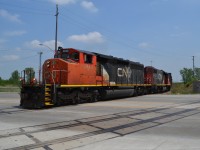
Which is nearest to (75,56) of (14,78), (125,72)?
(125,72)

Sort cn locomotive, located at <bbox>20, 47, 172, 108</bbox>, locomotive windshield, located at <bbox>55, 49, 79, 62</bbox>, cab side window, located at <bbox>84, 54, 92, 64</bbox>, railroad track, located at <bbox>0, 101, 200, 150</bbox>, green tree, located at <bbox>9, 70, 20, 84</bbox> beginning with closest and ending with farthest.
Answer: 1. railroad track, located at <bbox>0, 101, 200, 150</bbox>
2. cn locomotive, located at <bbox>20, 47, 172, 108</bbox>
3. locomotive windshield, located at <bbox>55, 49, 79, 62</bbox>
4. cab side window, located at <bbox>84, 54, 92, 64</bbox>
5. green tree, located at <bbox>9, 70, 20, 84</bbox>

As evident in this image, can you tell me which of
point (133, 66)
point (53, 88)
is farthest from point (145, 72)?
point (53, 88)

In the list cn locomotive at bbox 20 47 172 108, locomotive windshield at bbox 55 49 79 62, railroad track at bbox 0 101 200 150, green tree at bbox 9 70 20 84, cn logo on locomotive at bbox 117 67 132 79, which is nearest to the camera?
railroad track at bbox 0 101 200 150

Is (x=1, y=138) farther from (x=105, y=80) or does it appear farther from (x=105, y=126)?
(x=105, y=80)

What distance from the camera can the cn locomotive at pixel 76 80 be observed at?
19672mm

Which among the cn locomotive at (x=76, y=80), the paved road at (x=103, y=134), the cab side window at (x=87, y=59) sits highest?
the cab side window at (x=87, y=59)

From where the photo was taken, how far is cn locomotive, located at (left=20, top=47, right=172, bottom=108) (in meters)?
19.7

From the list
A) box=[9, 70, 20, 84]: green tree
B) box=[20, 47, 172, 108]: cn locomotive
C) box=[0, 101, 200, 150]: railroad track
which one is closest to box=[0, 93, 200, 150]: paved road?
box=[0, 101, 200, 150]: railroad track

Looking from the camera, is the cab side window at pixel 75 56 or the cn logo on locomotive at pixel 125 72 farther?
the cn logo on locomotive at pixel 125 72

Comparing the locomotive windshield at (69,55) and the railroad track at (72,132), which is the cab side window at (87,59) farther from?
the railroad track at (72,132)

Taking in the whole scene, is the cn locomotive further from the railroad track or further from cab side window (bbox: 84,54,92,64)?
the railroad track

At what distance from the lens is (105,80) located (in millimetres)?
27062

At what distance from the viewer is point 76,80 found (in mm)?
22328

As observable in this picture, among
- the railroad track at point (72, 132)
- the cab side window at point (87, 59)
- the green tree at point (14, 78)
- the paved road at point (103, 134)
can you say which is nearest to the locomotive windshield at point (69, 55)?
the cab side window at point (87, 59)
